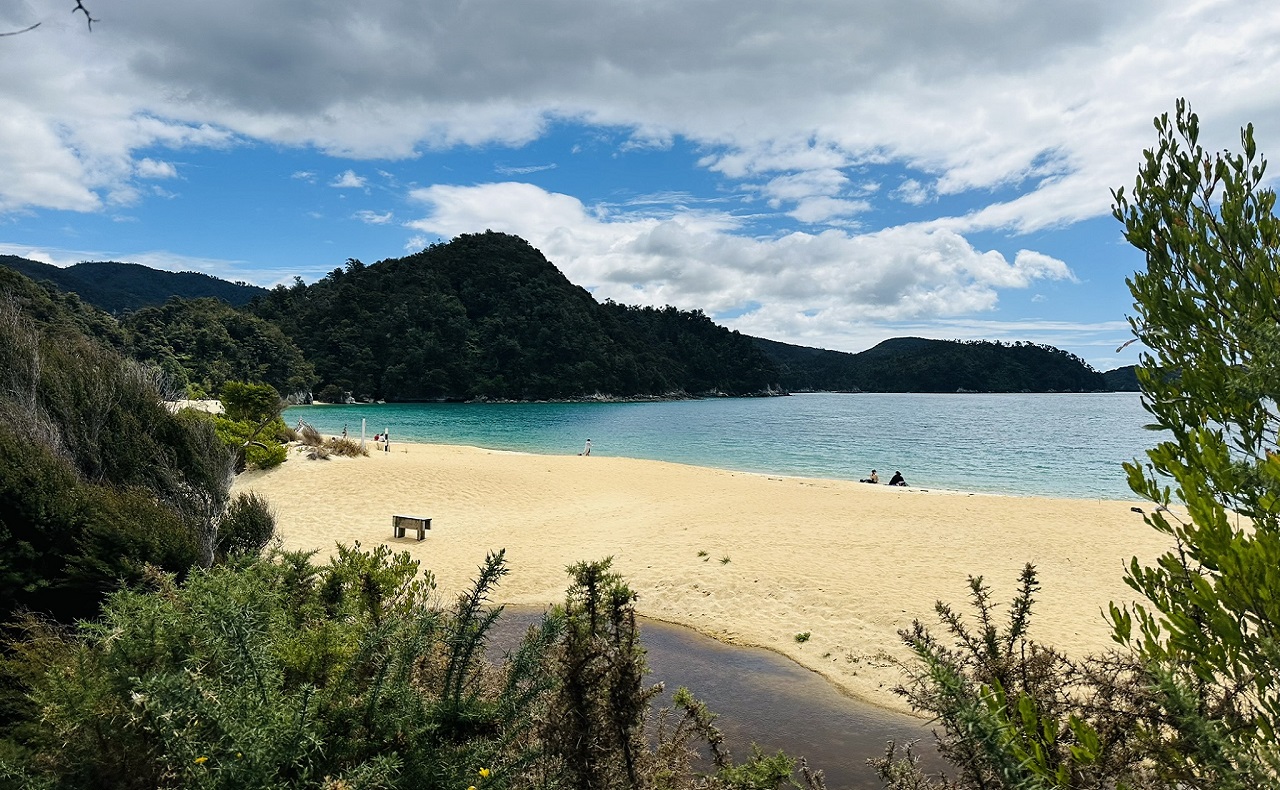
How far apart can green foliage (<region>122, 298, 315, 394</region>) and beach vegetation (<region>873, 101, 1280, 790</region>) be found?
70.8 m

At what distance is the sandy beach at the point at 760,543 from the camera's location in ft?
30.8

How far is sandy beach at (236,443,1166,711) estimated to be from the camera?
938 cm

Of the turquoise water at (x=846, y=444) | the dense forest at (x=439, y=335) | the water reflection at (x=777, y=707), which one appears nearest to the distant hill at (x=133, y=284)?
the dense forest at (x=439, y=335)

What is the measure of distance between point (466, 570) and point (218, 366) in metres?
74.3

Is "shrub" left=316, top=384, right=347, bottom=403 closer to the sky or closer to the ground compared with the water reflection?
closer to the sky

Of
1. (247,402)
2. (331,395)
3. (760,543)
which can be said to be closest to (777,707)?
(760,543)

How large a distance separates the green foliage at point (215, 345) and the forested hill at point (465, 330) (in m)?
8.54

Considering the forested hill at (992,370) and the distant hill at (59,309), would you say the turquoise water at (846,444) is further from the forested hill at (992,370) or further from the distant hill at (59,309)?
the forested hill at (992,370)

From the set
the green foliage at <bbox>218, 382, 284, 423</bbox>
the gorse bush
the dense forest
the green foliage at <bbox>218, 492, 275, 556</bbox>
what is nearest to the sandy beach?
the green foliage at <bbox>218, 492, 275, 556</bbox>

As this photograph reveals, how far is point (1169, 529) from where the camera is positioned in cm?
245

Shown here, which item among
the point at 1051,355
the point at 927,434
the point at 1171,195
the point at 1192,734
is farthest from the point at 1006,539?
the point at 1051,355

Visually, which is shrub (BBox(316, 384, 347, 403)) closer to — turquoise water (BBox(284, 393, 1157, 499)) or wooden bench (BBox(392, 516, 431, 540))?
turquoise water (BBox(284, 393, 1157, 499))

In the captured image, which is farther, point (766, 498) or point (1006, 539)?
point (766, 498)

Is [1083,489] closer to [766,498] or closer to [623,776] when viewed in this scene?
[766,498]
